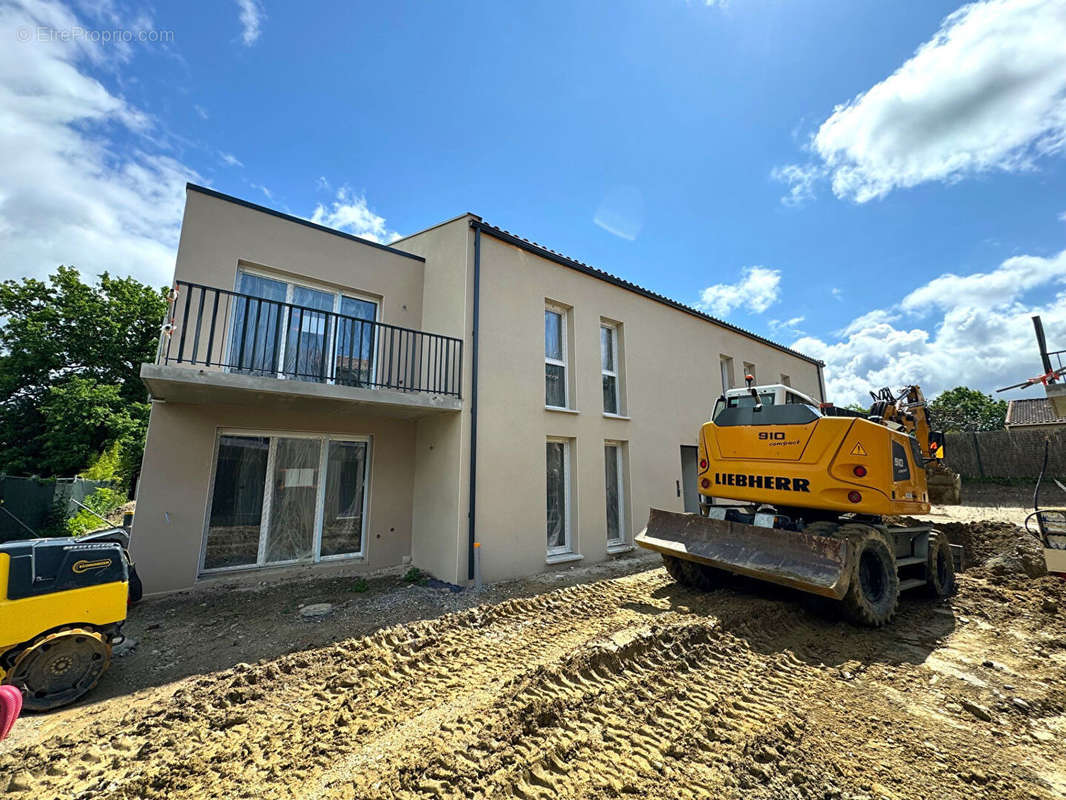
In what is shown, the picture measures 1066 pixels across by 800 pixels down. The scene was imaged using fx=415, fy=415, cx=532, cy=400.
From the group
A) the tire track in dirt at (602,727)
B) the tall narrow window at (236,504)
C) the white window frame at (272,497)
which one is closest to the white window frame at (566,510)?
the white window frame at (272,497)

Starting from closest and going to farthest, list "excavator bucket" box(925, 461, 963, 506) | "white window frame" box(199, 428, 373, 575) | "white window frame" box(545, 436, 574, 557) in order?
"white window frame" box(199, 428, 373, 575) < "white window frame" box(545, 436, 574, 557) < "excavator bucket" box(925, 461, 963, 506)

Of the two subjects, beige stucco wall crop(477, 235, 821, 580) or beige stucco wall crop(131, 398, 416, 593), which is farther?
beige stucco wall crop(477, 235, 821, 580)

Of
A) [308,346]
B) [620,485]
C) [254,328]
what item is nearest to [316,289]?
[308,346]

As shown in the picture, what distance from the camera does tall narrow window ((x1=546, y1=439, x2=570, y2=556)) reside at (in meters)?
7.69

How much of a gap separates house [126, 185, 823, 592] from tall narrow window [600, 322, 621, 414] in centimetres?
7

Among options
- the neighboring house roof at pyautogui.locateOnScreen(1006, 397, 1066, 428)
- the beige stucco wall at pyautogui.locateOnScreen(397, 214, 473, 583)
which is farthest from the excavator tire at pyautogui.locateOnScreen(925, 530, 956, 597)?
the neighboring house roof at pyautogui.locateOnScreen(1006, 397, 1066, 428)

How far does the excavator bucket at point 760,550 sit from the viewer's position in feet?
14.5

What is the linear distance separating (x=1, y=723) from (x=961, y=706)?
616cm

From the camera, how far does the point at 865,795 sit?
7.55ft

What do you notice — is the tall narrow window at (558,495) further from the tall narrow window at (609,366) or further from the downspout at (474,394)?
the downspout at (474,394)

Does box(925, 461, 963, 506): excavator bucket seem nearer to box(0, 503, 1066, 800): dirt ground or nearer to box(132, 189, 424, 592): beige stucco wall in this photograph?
box(0, 503, 1066, 800): dirt ground

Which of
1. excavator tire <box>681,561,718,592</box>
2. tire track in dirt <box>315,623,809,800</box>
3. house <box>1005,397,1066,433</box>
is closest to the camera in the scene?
tire track in dirt <box>315,623,809,800</box>

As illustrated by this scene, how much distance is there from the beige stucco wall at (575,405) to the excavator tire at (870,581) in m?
4.00

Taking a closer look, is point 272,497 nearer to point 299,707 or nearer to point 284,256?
point 284,256
